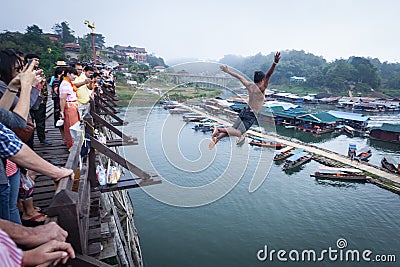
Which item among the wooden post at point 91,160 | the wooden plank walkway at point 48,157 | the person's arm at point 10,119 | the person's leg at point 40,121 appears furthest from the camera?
the person's leg at point 40,121

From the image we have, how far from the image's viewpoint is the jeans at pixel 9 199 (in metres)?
1.66

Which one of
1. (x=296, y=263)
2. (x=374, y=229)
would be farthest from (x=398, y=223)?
(x=296, y=263)

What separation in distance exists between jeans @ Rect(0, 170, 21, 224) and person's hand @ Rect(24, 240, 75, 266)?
2.37 feet

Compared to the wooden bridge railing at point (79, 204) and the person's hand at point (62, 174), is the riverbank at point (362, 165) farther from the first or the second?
the person's hand at point (62, 174)

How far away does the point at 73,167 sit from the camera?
169 centimetres

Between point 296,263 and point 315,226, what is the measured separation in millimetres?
2989

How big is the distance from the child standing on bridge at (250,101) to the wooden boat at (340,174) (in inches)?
641

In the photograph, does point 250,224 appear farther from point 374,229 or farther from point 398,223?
point 398,223

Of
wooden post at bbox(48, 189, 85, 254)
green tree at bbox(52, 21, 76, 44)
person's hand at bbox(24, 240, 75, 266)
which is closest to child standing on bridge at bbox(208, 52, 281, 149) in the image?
wooden post at bbox(48, 189, 85, 254)

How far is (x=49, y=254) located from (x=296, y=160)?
66.8 feet

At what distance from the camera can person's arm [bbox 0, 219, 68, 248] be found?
1152 mm

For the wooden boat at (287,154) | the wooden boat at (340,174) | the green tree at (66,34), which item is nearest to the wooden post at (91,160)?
the wooden boat at (340,174)

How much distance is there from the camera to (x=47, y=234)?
3.99ft

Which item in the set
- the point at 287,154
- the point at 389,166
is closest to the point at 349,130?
the point at 389,166
